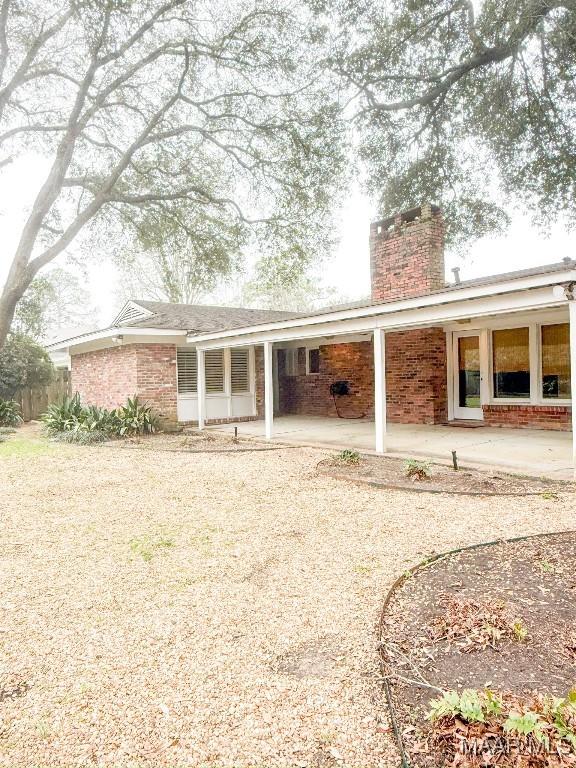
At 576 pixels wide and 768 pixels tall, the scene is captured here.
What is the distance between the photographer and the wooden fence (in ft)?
56.9

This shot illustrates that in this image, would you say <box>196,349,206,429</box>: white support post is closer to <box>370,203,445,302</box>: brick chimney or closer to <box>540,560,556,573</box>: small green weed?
<box>370,203,445,302</box>: brick chimney

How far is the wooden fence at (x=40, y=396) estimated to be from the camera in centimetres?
1734

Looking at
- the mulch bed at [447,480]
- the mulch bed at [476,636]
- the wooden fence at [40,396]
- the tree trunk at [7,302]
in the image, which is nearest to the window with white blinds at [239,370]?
the tree trunk at [7,302]

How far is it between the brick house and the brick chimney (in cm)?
3

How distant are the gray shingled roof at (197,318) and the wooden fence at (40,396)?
192 inches

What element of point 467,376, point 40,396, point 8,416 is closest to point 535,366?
point 467,376

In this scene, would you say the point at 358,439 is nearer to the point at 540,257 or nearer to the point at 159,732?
the point at 159,732

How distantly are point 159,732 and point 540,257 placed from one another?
181ft

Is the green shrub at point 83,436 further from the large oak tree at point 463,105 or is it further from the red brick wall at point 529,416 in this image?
the large oak tree at point 463,105

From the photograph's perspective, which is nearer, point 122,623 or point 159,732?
point 159,732

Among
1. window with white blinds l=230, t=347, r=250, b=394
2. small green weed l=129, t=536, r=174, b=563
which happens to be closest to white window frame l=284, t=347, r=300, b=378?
window with white blinds l=230, t=347, r=250, b=394

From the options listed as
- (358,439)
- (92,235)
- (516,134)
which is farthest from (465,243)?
(92,235)

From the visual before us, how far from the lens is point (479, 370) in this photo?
→ 455 inches

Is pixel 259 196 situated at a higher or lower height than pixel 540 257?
lower
